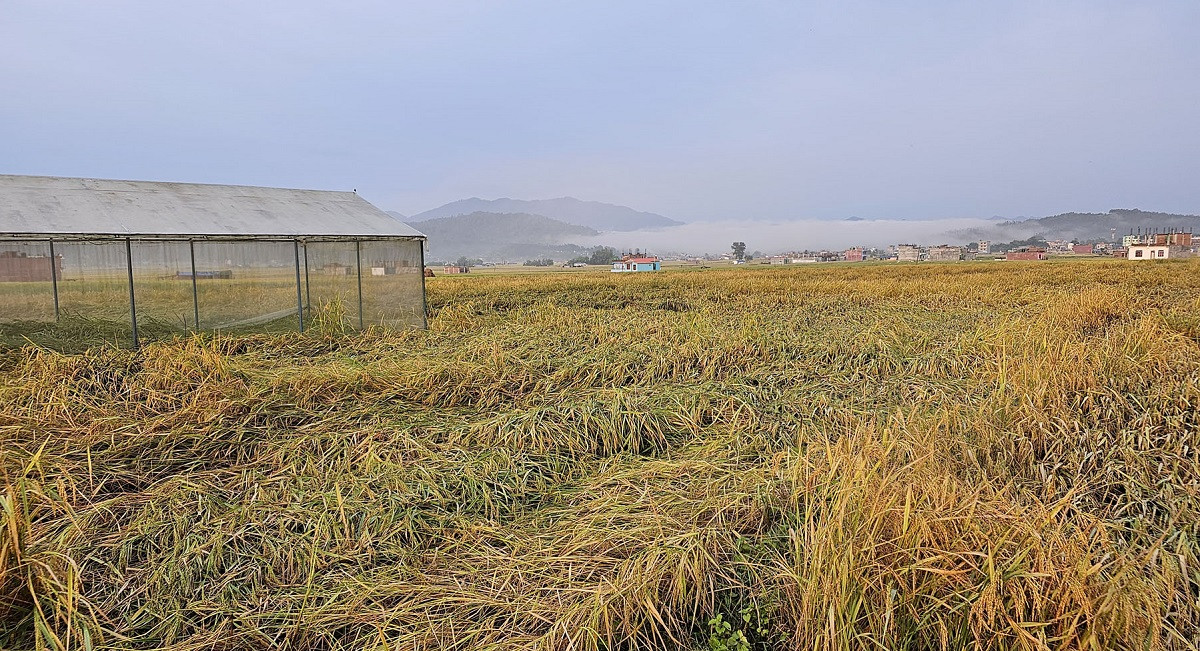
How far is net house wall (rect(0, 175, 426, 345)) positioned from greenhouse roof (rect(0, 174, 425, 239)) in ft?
0.06

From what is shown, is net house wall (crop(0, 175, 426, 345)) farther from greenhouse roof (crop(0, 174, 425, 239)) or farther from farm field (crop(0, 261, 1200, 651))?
farm field (crop(0, 261, 1200, 651))

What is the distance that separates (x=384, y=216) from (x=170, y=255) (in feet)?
12.4

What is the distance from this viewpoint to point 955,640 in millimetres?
2367

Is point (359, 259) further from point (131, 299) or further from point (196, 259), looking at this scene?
point (131, 299)

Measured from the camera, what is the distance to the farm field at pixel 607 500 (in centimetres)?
256

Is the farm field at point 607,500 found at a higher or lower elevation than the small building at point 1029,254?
lower

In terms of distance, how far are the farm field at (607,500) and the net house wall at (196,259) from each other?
4.93 feet

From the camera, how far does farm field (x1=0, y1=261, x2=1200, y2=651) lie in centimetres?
256

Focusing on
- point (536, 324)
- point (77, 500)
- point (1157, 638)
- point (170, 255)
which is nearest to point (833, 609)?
point (1157, 638)

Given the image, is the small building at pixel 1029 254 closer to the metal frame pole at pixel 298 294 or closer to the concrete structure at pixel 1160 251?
the concrete structure at pixel 1160 251

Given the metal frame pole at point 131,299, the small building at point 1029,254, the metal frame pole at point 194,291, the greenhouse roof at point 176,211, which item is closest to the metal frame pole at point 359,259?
the greenhouse roof at point 176,211

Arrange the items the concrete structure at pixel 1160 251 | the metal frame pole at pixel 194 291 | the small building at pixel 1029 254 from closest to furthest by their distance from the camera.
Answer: the metal frame pole at pixel 194 291 → the concrete structure at pixel 1160 251 → the small building at pixel 1029 254

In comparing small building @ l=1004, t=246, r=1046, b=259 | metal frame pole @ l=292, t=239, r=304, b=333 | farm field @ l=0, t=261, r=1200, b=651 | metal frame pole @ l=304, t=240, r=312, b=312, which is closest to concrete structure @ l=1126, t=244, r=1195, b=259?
small building @ l=1004, t=246, r=1046, b=259

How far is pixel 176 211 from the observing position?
30.4ft
